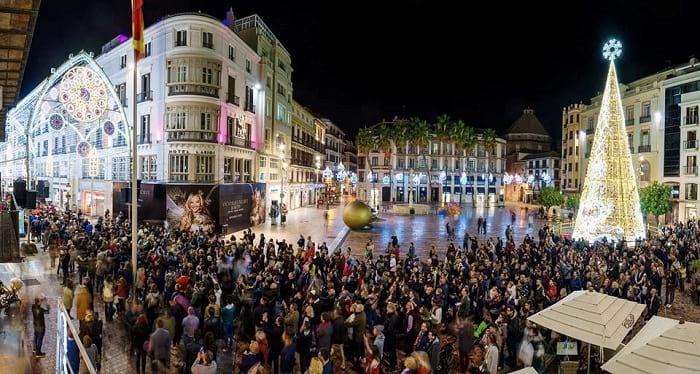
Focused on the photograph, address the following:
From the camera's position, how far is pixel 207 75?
31.3 metres

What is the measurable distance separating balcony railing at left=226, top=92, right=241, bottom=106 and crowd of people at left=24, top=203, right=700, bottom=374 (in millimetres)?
16616

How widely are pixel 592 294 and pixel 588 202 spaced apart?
2015 cm

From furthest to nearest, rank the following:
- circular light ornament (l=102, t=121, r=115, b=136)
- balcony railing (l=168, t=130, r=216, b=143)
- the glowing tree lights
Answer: balcony railing (l=168, t=130, r=216, b=143) < the glowing tree lights < circular light ornament (l=102, t=121, r=115, b=136)

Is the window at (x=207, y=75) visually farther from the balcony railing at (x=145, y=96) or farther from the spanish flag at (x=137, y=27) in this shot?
the spanish flag at (x=137, y=27)

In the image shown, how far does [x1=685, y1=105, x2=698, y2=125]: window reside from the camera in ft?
137

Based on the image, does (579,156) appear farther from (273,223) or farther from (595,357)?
(595,357)

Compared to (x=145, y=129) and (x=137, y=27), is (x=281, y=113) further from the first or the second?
(x=137, y=27)

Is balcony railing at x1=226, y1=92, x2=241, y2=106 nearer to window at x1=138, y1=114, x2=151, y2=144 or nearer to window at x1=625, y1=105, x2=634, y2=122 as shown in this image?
window at x1=138, y1=114, x2=151, y2=144

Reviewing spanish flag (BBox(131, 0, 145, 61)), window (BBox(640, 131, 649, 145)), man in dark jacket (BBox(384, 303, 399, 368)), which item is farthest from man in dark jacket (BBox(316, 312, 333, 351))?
window (BBox(640, 131, 649, 145))

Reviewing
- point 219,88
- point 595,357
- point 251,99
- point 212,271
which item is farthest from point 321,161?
point 595,357

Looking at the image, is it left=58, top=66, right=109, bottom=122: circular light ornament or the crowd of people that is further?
left=58, top=66, right=109, bottom=122: circular light ornament

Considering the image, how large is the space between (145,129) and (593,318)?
3212cm

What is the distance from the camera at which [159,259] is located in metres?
14.9

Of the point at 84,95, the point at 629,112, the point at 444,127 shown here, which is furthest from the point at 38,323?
the point at 444,127
